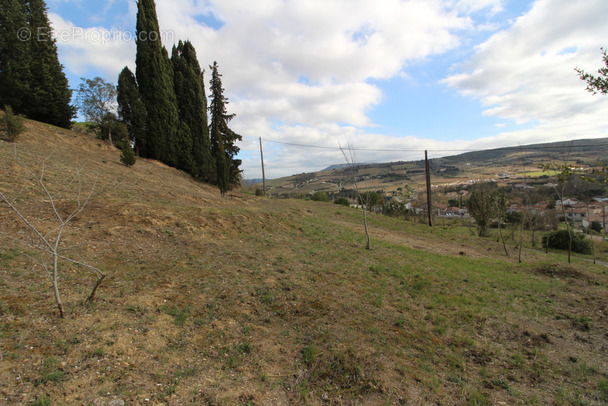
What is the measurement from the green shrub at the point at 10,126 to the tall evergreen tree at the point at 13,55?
15.8 ft

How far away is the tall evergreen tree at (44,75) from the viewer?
15555mm

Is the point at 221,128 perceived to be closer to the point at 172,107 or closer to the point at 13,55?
the point at 172,107

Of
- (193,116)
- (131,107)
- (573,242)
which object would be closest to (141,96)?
(131,107)

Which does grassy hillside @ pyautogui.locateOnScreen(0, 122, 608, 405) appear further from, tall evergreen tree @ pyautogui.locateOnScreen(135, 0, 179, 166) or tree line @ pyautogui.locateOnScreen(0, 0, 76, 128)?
tall evergreen tree @ pyautogui.locateOnScreen(135, 0, 179, 166)

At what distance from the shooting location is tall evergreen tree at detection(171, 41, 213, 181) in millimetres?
22650

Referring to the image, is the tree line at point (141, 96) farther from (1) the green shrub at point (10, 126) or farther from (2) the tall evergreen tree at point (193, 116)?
(1) the green shrub at point (10, 126)

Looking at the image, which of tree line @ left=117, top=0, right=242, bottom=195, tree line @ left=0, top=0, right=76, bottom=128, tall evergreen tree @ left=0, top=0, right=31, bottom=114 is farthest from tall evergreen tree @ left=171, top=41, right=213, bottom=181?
tall evergreen tree @ left=0, top=0, right=31, bottom=114

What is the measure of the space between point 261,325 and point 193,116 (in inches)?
916

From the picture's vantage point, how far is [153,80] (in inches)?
786

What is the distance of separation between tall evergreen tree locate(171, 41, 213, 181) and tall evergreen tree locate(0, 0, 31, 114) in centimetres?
935

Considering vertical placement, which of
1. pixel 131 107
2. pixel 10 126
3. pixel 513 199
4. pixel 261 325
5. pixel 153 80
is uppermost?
pixel 153 80

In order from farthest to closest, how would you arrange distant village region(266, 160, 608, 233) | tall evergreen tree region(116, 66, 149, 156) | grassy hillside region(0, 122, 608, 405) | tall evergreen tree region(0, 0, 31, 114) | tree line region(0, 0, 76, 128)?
tall evergreen tree region(116, 66, 149, 156)
tree line region(0, 0, 76, 128)
tall evergreen tree region(0, 0, 31, 114)
distant village region(266, 160, 608, 233)
grassy hillside region(0, 122, 608, 405)

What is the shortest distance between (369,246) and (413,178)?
69.4 m

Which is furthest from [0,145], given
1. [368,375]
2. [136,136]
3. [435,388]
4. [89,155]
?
[435,388]
